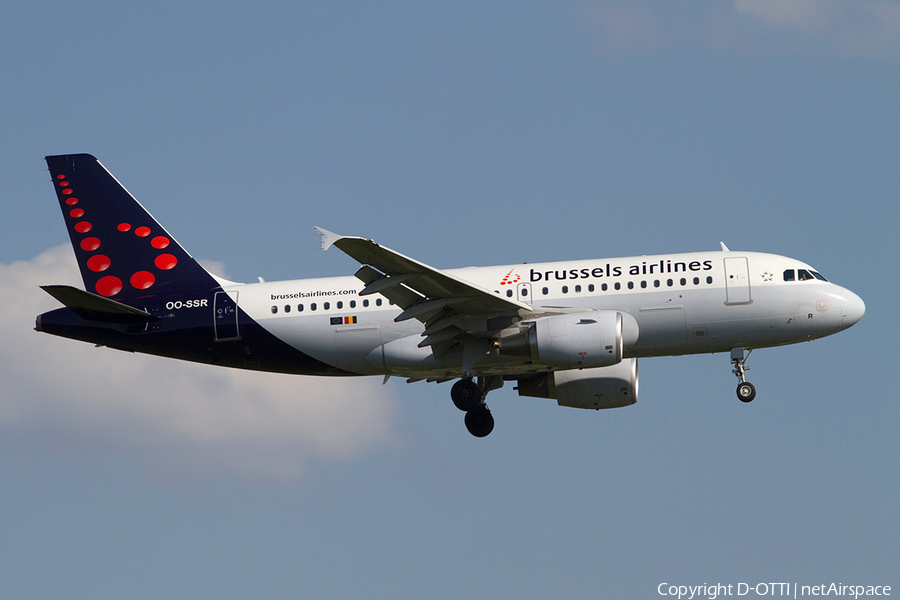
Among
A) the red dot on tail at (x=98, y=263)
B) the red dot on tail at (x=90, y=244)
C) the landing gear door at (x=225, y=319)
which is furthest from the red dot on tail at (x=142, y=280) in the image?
the landing gear door at (x=225, y=319)

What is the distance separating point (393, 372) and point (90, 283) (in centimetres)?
1104

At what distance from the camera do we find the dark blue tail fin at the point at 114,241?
35594 millimetres

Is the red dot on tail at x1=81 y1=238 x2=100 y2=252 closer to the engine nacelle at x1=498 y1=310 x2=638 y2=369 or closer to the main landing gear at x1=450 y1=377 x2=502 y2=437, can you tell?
the main landing gear at x1=450 y1=377 x2=502 y2=437

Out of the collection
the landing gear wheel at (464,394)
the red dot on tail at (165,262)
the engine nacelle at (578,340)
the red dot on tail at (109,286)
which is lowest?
the landing gear wheel at (464,394)

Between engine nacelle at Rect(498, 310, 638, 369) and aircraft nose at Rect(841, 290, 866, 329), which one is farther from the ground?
aircraft nose at Rect(841, 290, 866, 329)

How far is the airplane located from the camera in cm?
3128

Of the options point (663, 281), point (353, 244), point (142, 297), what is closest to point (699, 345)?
point (663, 281)

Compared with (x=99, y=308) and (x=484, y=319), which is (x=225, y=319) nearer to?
(x=99, y=308)

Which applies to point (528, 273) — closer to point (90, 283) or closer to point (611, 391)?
point (611, 391)

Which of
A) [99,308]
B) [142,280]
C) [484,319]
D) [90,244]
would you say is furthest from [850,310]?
[90,244]

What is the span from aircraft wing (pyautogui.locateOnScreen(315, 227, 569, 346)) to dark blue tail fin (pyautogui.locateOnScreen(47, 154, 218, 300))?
8124mm

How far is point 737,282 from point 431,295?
938 cm

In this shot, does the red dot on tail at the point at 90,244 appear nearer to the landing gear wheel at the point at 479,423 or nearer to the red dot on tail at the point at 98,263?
the red dot on tail at the point at 98,263

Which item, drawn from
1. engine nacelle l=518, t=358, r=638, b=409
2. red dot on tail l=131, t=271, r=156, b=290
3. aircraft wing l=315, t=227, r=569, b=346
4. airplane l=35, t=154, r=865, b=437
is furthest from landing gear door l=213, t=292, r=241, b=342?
engine nacelle l=518, t=358, r=638, b=409
